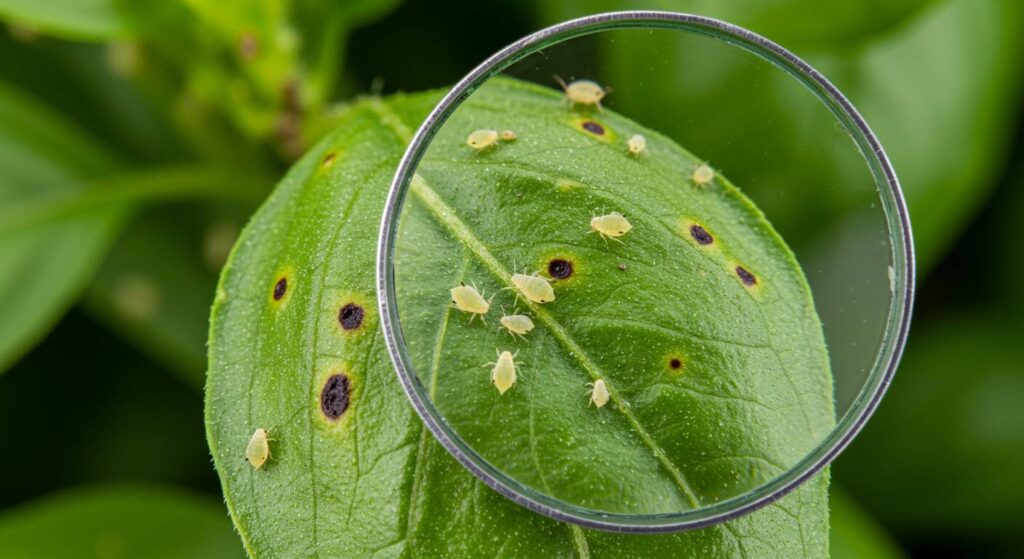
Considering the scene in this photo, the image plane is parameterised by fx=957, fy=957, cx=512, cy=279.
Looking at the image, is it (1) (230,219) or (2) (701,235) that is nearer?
(2) (701,235)

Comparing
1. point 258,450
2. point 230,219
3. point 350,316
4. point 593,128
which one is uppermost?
point 230,219

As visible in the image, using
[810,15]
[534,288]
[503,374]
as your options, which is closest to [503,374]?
[503,374]

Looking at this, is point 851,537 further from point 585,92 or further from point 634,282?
point 585,92

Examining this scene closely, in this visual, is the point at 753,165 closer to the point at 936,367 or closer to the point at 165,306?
the point at 936,367

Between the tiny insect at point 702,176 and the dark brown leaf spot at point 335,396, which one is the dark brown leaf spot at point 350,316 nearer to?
the dark brown leaf spot at point 335,396

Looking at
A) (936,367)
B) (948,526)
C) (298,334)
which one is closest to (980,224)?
(936,367)

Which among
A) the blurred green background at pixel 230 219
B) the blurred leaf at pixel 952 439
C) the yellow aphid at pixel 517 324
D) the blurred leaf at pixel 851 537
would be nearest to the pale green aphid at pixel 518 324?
the yellow aphid at pixel 517 324
